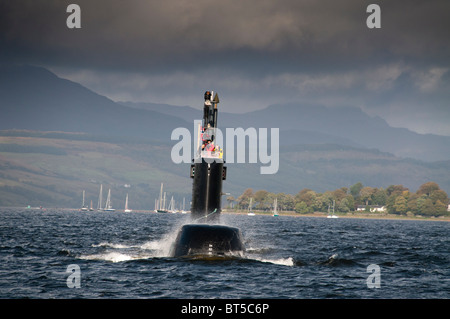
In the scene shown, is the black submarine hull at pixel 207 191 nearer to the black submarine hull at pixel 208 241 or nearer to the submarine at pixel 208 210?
the submarine at pixel 208 210

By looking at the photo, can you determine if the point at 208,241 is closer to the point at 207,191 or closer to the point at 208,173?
the point at 207,191

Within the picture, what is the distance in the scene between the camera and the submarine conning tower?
38344 mm

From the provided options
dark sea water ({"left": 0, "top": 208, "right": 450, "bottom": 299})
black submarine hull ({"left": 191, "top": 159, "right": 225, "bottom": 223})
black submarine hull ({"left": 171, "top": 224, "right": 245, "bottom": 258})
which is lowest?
dark sea water ({"left": 0, "top": 208, "right": 450, "bottom": 299})

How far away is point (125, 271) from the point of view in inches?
1225

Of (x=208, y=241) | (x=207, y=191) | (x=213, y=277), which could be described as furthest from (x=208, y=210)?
(x=213, y=277)

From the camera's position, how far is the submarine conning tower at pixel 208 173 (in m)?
38.3

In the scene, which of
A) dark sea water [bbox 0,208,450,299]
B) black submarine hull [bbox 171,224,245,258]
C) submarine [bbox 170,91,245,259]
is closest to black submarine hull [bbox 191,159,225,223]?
submarine [bbox 170,91,245,259]

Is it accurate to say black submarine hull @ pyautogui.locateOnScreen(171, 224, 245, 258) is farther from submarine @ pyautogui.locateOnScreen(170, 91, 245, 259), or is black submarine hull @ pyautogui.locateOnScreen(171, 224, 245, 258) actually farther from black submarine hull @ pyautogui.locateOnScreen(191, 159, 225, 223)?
black submarine hull @ pyautogui.locateOnScreen(191, 159, 225, 223)

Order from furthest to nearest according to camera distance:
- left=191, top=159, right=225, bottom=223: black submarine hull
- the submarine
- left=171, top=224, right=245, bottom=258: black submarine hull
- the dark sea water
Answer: left=191, top=159, right=225, bottom=223: black submarine hull
the submarine
left=171, top=224, right=245, bottom=258: black submarine hull
the dark sea water

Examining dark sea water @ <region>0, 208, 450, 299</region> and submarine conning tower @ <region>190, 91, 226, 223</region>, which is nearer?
dark sea water @ <region>0, 208, 450, 299</region>

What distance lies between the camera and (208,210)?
3834 cm

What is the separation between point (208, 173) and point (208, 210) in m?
2.55
